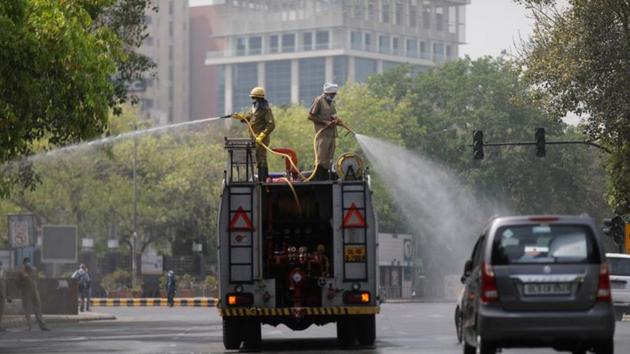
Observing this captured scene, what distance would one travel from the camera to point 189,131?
11831 cm

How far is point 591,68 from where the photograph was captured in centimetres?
4834

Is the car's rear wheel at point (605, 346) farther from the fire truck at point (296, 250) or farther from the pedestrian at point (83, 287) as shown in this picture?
the pedestrian at point (83, 287)

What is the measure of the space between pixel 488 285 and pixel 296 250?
24.7 ft

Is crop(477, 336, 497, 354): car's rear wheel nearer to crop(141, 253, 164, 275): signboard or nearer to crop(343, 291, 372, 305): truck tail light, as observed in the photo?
crop(343, 291, 372, 305): truck tail light

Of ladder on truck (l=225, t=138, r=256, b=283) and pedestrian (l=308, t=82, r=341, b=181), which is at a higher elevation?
pedestrian (l=308, t=82, r=341, b=181)

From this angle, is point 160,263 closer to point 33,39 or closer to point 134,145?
point 134,145

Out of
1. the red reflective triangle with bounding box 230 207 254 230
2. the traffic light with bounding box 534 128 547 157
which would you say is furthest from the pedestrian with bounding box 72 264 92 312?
the red reflective triangle with bounding box 230 207 254 230

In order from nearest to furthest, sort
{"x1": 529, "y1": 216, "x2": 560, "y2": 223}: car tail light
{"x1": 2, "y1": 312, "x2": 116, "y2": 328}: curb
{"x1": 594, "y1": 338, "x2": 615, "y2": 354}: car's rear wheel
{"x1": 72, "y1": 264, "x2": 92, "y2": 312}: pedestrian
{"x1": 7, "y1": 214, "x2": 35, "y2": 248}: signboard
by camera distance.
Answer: {"x1": 529, "y1": 216, "x2": 560, "y2": 223}: car tail light, {"x1": 594, "y1": 338, "x2": 615, "y2": 354}: car's rear wheel, {"x1": 2, "y1": 312, "x2": 116, "y2": 328}: curb, {"x1": 7, "y1": 214, "x2": 35, "y2": 248}: signboard, {"x1": 72, "y1": 264, "x2": 92, "y2": 312}: pedestrian

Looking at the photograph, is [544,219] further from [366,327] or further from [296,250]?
[366,327]

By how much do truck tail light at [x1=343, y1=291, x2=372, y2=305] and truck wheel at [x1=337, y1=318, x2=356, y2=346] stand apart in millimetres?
1584

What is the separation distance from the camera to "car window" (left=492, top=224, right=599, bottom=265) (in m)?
20.5

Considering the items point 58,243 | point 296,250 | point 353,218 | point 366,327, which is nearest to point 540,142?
point 58,243

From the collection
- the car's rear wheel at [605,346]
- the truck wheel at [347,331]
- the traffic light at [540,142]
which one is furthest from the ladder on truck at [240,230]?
the traffic light at [540,142]

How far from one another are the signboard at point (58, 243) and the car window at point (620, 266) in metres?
19.3
